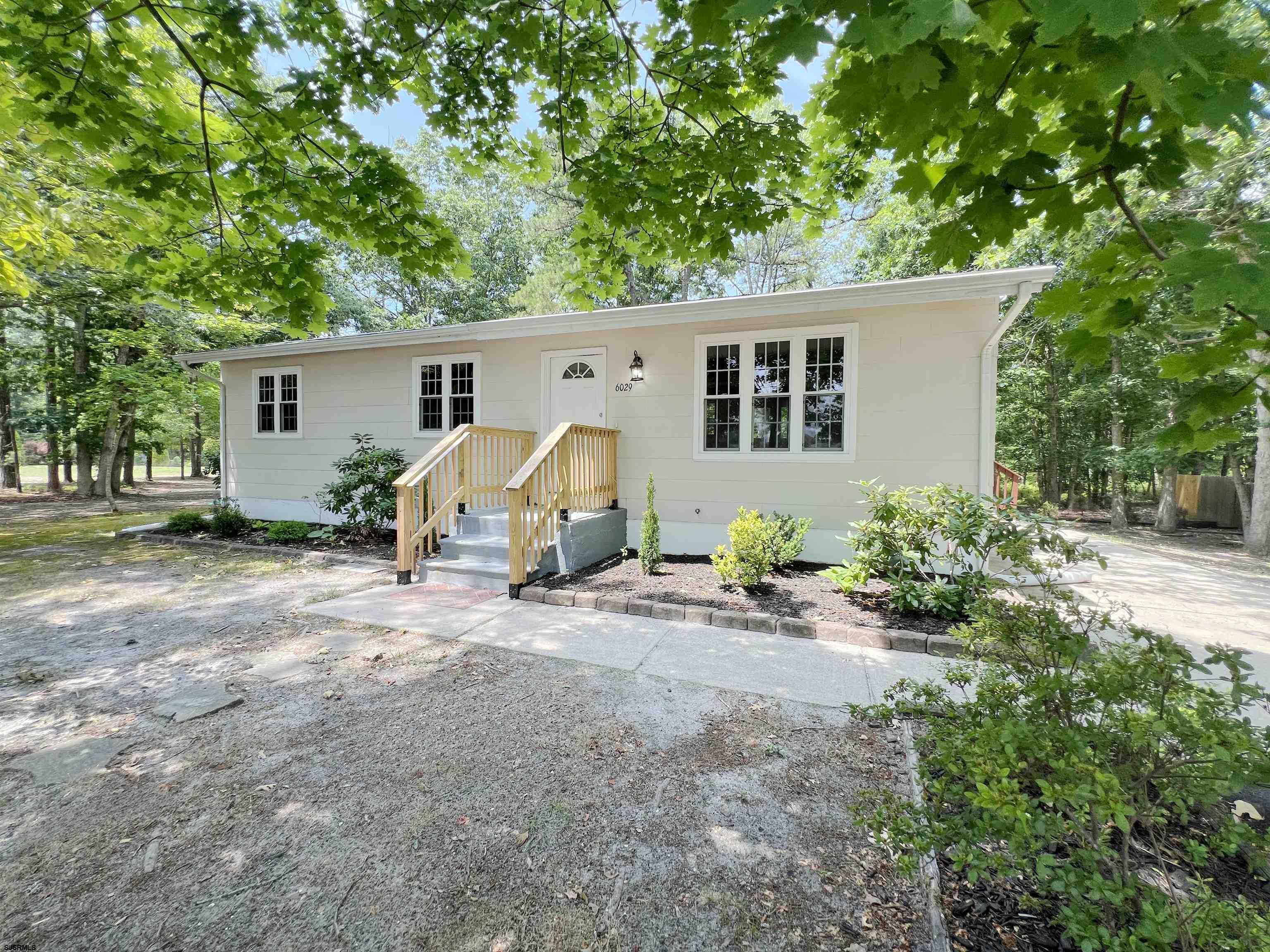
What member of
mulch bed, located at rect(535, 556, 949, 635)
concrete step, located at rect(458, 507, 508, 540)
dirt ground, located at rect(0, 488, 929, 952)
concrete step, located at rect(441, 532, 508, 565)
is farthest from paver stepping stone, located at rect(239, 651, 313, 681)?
concrete step, located at rect(458, 507, 508, 540)

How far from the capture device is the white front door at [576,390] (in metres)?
7.08

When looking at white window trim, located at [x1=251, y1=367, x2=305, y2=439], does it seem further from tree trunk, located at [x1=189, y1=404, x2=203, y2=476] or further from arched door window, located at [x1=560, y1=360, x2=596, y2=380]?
tree trunk, located at [x1=189, y1=404, x2=203, y2=476]

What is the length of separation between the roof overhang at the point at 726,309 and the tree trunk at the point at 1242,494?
769cm

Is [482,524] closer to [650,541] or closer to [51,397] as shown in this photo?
[650,541]

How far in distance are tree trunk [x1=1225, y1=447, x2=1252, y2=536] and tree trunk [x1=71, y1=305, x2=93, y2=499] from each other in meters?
23.6

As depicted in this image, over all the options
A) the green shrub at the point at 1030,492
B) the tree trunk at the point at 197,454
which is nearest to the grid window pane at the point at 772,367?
the green shrub at the point at 1030,492

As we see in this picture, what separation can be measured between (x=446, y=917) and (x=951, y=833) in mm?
1544

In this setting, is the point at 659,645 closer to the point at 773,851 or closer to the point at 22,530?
the point at 773,851

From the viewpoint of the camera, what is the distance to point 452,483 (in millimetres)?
6336

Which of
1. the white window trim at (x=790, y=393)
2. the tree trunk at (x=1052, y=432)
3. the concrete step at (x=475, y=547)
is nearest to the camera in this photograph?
the concrete step at (x=475, y=547)

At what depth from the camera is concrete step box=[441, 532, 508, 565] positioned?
5746 mm

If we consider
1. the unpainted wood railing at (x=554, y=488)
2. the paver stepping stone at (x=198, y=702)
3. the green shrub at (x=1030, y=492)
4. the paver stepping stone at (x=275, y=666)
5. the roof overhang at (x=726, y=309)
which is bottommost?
the paver stepping stone at (x=198, y=702)

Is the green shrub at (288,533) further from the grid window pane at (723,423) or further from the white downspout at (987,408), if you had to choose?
the white downspout at (987,408)

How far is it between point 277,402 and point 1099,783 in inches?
453
